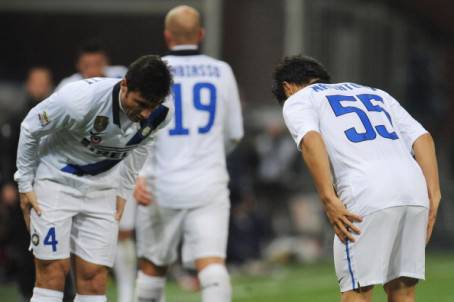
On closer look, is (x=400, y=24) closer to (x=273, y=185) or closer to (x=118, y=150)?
(x=273, y=185)

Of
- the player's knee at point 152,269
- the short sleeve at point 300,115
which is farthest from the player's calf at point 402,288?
the player's knee at point 152,269

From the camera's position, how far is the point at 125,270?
9648 millimetres

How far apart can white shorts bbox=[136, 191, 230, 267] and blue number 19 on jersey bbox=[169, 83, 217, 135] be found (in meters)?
0.51

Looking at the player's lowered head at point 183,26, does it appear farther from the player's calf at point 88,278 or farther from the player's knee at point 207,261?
the player's calf at point 88,278

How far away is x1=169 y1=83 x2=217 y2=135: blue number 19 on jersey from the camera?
26.5 ft

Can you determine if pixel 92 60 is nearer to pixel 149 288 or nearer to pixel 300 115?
pixel 149 288

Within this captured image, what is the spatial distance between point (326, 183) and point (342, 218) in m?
0.20

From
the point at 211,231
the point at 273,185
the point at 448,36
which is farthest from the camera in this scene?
the point at 448,36

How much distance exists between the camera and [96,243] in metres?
7.05

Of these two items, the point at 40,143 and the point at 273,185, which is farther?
the point at 273,185

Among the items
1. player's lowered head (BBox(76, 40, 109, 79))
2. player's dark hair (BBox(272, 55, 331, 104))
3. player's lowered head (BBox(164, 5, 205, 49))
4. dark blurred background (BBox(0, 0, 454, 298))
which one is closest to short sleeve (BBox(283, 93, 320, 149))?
player's dark hair (BBox(272, 55, 331, 104))

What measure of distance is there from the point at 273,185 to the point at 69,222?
9459 millimetres

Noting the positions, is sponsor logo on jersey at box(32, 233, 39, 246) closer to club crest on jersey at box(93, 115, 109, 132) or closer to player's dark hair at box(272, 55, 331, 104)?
club crest on jersey at box(93, 115, 109, 132)

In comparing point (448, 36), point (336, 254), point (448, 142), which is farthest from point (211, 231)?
point (448, 36)
